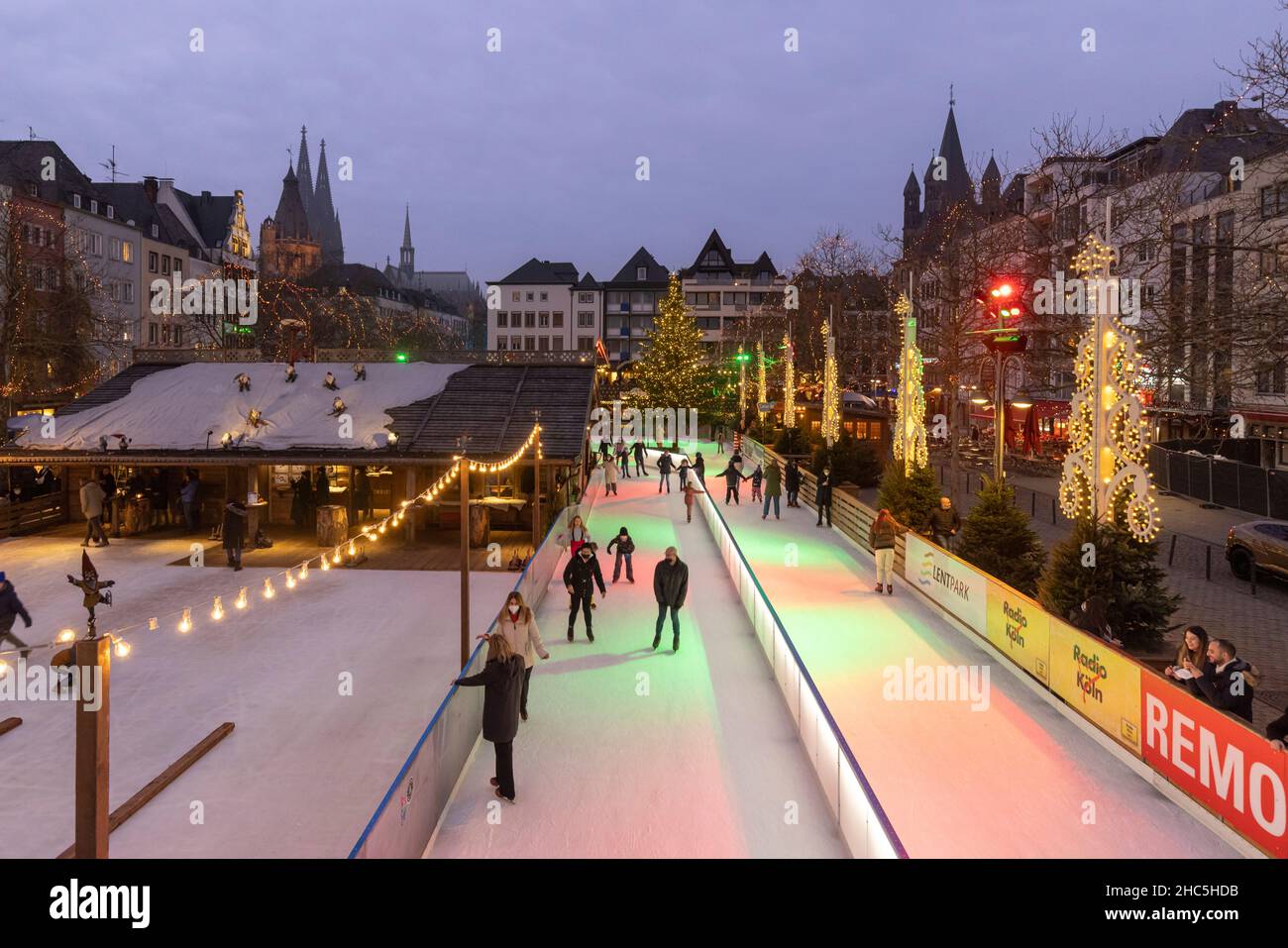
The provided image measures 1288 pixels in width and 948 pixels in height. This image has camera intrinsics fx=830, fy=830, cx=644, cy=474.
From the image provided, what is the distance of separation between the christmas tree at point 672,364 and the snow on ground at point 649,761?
3902 centimetres

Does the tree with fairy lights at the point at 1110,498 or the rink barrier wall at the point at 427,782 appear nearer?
the rink barrier wall at the point at 427,782

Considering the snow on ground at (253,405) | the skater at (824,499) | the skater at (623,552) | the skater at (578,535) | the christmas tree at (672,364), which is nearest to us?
the skater at (578,535)

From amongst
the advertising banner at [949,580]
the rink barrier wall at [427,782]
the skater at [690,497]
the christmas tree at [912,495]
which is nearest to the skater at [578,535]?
the rink barrier wall at [427,782]

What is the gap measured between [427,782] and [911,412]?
58.3ft

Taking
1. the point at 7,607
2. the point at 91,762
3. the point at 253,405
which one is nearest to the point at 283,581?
the point at 7,607

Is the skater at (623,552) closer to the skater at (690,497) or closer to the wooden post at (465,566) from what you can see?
the wooden post at (465,566)

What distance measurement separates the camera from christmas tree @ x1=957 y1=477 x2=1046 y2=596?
15.7m

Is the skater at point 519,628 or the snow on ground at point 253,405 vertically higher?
the snow on ground at point 253,405

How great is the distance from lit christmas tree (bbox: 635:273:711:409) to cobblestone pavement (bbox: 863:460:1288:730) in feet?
81.4

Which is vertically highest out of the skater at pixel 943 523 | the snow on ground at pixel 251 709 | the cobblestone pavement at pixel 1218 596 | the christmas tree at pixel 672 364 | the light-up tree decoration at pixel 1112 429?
the christmas tree at pixel 672 364

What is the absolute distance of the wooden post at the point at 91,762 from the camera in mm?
5039

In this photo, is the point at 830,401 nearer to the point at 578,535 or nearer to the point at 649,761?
the point at 578,535

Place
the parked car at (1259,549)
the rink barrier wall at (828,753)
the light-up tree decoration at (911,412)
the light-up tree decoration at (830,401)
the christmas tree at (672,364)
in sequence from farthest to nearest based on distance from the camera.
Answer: the christmas tree at (672,364)
the light-up tree decoration at (830,401)
the light-up tree decoration at (911,412)
the parked car at (1259,549)
the rink barrier wall at (828,753)

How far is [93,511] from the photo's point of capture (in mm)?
22312
